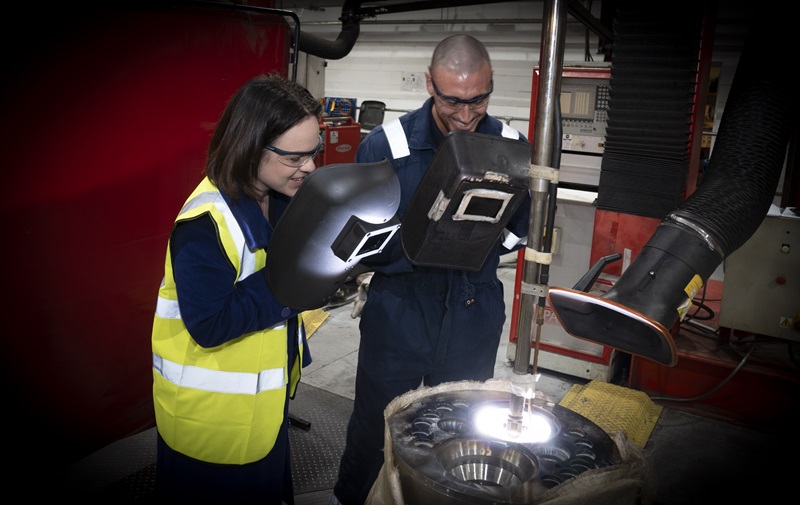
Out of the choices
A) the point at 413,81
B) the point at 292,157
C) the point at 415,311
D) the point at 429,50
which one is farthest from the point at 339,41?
the point at 413,81

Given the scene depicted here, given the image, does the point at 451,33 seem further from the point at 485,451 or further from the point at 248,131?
the point at 485,451

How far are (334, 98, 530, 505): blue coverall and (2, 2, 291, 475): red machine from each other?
910mm

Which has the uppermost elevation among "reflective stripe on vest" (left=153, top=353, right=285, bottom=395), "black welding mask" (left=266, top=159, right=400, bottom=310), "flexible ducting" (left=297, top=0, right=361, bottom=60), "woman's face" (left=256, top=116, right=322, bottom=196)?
"flexible ducting" (left=297, top=0, right=361, bottom=60)

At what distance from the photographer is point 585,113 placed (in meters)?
3.27

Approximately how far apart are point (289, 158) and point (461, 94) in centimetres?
56

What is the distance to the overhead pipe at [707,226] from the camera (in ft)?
4.14

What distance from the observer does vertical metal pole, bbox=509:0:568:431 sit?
111 cm

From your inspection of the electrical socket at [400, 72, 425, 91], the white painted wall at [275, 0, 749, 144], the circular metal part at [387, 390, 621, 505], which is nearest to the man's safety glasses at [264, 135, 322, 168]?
the circular metal part at [387, 390, 621, 505]

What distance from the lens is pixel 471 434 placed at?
4.14ft

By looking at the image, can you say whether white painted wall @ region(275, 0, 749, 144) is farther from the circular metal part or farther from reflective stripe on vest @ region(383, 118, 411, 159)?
the circular metal part

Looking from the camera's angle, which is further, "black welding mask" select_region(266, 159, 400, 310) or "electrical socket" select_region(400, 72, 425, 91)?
"electrical socket" select_region(400, 72, 425, 91)

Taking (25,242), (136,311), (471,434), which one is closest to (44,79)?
(25,242)

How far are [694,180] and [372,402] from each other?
1880 millimetres

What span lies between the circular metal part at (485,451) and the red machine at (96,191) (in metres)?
1.44
